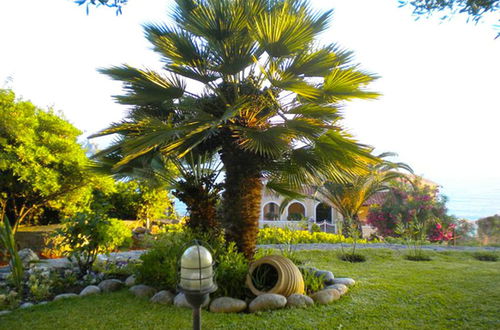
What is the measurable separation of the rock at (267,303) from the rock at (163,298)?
3.40 feet

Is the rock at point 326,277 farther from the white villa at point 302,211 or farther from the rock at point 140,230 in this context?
the white villa at point 302,211

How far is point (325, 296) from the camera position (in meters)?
4.61

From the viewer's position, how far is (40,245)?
864 centimetres

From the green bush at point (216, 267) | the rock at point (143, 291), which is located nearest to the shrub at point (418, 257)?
the green bush at point (216, 267)

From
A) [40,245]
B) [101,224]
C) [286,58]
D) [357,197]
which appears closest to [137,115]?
[101,224]

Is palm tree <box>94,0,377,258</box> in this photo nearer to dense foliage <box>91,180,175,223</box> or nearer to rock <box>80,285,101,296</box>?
rock <box>80,285,101,296</box>

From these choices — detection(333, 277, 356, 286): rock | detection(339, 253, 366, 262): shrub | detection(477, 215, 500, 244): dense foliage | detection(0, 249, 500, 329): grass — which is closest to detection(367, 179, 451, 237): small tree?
detection(477, 215, 500, 244): dense foliage

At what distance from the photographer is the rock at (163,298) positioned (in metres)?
4.57

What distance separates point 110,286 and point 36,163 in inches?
178

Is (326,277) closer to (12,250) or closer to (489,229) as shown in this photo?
(12,250)

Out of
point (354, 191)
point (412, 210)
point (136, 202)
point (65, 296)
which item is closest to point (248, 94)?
point (65, 296)

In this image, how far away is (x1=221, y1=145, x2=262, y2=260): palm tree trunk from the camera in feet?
17.5

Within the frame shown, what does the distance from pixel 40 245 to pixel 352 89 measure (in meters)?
7.93

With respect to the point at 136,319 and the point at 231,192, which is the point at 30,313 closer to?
the point at 136,319
